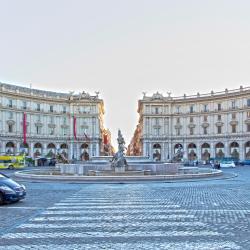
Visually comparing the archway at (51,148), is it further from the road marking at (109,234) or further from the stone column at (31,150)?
the road marking at (109,234)

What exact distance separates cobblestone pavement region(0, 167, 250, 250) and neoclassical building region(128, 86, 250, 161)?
8856 cm

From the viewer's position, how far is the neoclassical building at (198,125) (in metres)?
101

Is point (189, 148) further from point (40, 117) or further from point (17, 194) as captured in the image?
point (17, 194)

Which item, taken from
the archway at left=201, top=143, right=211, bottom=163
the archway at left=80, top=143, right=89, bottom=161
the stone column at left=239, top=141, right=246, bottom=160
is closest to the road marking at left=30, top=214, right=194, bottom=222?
the stone column at left=239, top=141, right=246, bottom=160

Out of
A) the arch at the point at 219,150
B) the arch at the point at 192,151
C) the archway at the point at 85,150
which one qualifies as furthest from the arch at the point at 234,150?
the archway at the point at 85,150

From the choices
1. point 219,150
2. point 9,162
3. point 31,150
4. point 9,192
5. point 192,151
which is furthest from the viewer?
point 192,151

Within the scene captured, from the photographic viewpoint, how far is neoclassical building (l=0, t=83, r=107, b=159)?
96.9 metres

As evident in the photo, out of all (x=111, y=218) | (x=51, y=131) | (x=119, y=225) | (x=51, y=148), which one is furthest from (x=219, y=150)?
(x=119, y=225)

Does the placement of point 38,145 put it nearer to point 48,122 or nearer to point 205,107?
point 48,122

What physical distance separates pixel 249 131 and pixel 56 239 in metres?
97.7

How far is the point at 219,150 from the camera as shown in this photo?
→ 4203 inches

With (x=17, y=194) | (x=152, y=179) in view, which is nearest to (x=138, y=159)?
(x=152, y=179)

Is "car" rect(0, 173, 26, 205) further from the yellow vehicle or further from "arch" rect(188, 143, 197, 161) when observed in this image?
"arch" rect(188, 143, 197, 161)

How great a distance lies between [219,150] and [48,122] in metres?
53.6
